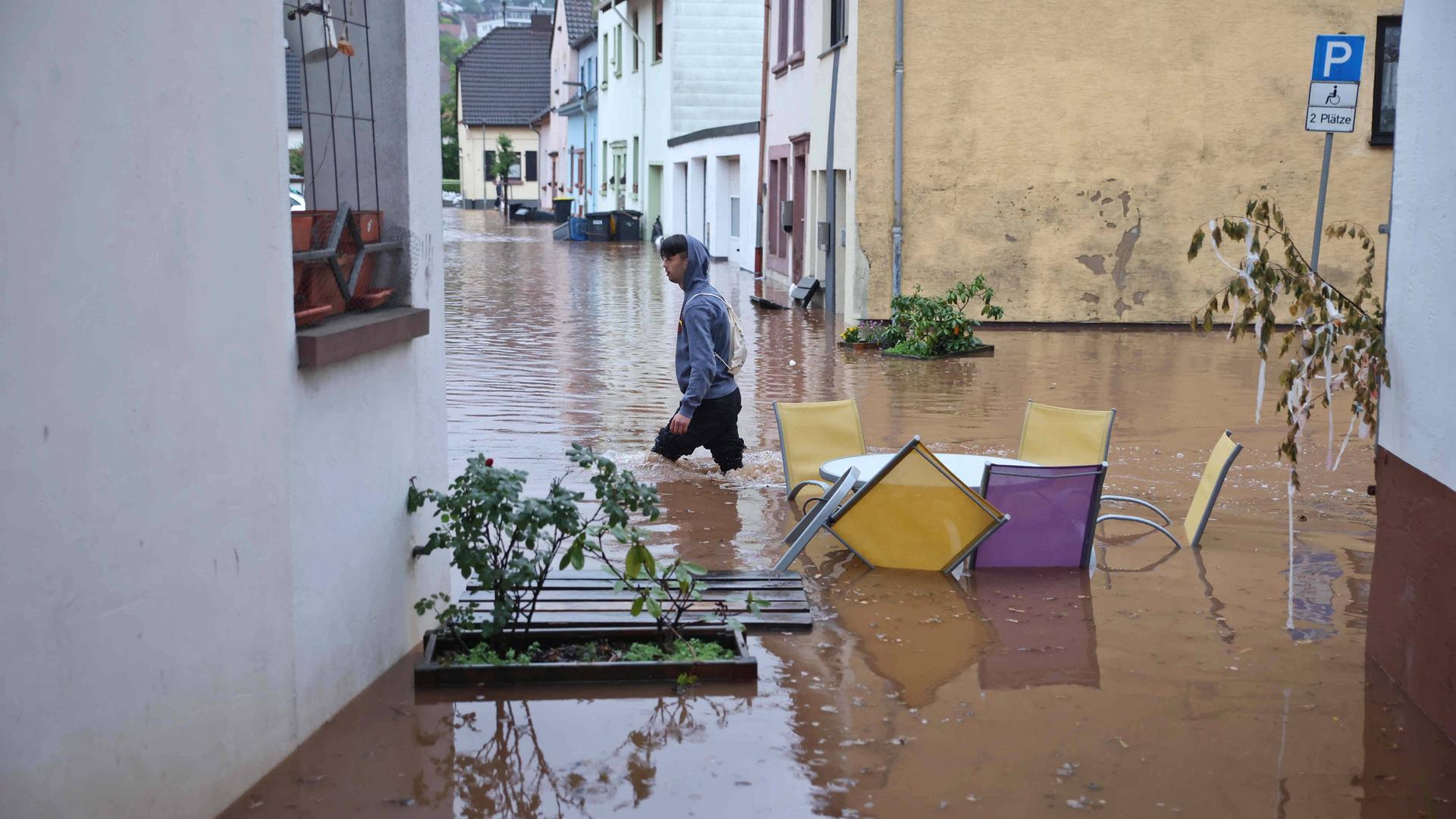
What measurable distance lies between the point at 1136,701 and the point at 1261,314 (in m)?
1.69

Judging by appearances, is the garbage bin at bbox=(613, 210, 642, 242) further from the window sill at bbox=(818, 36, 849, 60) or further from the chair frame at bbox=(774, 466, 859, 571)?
the chair frame at bbox=(774, 466, 859, 571)

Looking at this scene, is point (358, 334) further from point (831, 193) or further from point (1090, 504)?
point (831, 193)

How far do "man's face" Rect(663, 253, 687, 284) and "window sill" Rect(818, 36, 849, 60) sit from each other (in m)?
11.5

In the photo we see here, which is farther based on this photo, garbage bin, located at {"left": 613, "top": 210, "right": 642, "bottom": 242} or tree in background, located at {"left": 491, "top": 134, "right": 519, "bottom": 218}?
tree in background, located at {"left": 491, "top": 134, "right": 519, "bottom": 218}

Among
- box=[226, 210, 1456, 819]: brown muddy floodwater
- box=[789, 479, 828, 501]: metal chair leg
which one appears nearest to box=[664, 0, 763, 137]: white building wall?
box=[226, 210, 1456, 819]: brown muddy floodwater

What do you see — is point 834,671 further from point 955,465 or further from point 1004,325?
point 1004,325

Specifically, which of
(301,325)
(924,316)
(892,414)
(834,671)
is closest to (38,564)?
(301,325)

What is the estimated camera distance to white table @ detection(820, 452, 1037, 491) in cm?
735

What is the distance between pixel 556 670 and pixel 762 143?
23.1 metres

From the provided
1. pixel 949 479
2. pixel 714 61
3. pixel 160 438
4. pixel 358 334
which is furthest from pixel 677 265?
pixel 714 61

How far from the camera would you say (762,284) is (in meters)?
26.3

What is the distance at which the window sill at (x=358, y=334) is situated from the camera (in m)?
4.45

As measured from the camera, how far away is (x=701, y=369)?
8.71 meters

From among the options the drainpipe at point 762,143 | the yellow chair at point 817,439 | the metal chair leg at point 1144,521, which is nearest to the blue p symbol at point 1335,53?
the metal chair leg at point 1144,521
